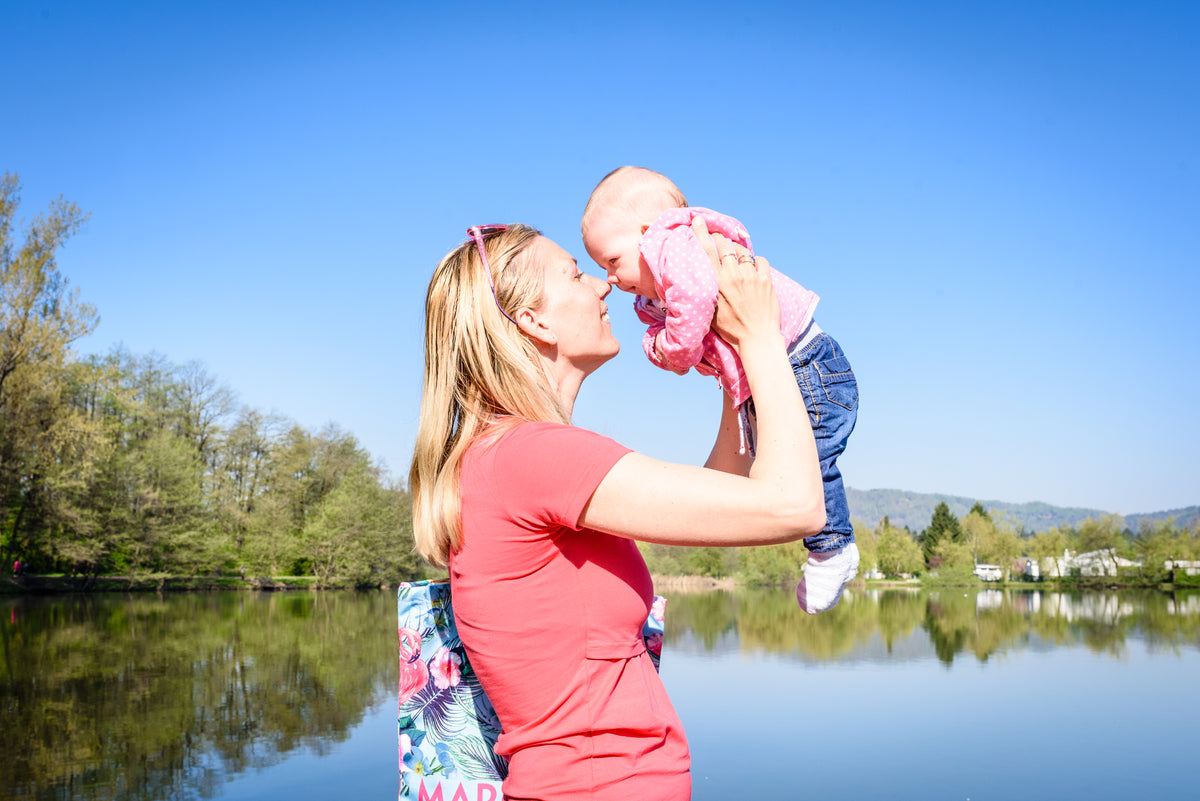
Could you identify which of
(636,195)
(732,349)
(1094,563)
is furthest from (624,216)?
(1094,563)

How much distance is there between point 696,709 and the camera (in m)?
18.2

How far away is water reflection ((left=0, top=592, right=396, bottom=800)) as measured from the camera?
35.7ft

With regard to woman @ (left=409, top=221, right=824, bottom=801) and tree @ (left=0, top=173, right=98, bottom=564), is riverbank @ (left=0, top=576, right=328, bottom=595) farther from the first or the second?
woman @ (left=409, top=221, right=824, bottom=801)

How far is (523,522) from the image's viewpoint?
54.4 inches

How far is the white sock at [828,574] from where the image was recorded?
1806 mm

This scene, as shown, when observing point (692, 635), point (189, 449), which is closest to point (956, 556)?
point (692, 635)

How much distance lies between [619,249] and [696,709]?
1759 cm

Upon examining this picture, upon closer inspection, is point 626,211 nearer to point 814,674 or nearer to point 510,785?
point 510,785

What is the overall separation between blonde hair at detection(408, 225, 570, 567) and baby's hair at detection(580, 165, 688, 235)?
2.21 feet

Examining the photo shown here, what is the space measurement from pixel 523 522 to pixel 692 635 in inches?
1183

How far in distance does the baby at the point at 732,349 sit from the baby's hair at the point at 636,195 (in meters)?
0.07

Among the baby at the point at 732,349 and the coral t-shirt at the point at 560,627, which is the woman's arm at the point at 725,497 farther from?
the baby at the point at 732,349

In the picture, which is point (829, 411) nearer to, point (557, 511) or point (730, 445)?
point (730, 445)

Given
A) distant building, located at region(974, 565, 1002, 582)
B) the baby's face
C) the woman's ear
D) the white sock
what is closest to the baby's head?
the baby's face
